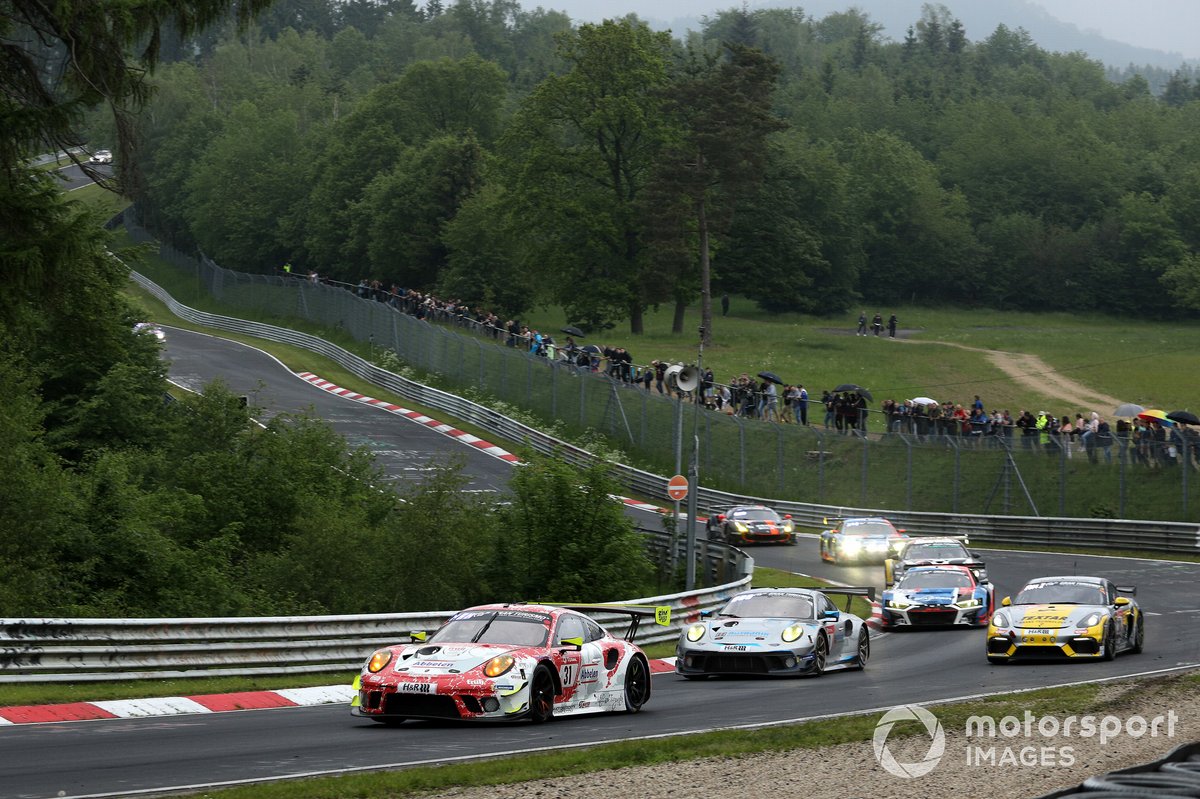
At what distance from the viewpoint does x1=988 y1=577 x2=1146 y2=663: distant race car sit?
68.0ft

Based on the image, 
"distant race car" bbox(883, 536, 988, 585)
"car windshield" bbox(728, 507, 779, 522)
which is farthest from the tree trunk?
"distant race car" bbox(883, 536, 988, 585)

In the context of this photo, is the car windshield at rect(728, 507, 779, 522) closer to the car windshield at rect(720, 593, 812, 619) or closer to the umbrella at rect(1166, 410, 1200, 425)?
the umbrella at rect(1166, 410, 1200, 425)

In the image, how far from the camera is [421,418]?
55.9 meters

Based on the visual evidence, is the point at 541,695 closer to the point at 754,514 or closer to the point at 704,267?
the point at 754,514

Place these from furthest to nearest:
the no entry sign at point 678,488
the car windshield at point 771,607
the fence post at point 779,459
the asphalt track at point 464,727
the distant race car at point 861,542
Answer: the fence post at point 779,459 → the distant race car at point 861,542 → the no entry sign at point 678,488 → the car windshield at point 771,607 → the asphalt track at point 464,727

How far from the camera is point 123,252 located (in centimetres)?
2861

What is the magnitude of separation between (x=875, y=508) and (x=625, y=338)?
122 ft

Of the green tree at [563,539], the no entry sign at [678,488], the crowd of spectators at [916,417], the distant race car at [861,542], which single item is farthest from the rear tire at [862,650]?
the distant race car at [861,542]

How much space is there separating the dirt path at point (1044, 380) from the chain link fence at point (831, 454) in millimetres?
10978

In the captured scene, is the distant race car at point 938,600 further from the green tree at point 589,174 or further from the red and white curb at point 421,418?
the green tree at point 589,174

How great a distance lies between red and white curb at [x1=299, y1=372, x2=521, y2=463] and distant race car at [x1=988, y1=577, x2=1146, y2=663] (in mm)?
27538

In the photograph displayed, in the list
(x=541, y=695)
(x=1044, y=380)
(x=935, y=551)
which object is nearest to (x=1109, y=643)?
(x=541, y=695)

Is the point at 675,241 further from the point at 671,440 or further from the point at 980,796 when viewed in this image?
the point at 980,796

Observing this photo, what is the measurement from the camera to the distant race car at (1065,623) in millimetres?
20719
